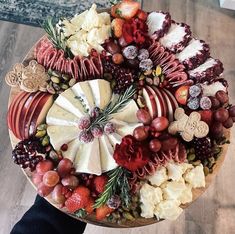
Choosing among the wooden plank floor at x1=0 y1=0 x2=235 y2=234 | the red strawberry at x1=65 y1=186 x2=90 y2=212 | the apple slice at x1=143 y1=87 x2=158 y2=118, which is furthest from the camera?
the wooden plank floor at x1=0 y1=0 x2=235 y2=234

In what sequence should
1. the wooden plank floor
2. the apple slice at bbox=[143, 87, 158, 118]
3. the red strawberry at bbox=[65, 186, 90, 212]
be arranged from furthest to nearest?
the wooden plank floor, the apple slice at bbox=[143, 87, 158, 118], the red strawberry at bbox=[65, 186, 90, 212]

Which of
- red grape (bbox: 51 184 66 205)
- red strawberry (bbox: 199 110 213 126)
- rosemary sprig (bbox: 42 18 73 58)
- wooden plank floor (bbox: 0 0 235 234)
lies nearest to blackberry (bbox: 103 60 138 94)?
rosemary sprig (bbox: 42 18 73 58)

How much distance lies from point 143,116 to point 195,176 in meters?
0.22

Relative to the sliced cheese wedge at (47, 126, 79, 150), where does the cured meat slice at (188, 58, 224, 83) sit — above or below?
above

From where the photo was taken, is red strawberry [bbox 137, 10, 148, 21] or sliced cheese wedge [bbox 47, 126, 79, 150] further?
red strawberry [bbox 137, 10, 148, 21]

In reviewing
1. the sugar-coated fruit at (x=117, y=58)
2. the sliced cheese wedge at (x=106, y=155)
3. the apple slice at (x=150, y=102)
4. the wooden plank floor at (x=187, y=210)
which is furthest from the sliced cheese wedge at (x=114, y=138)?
the wooden plank floor at (x=187, y=210)

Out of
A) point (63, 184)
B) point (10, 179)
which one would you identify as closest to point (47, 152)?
point (63, 184)

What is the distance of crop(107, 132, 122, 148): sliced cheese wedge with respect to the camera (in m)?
1.06

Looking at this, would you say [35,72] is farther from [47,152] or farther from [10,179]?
[10,179]

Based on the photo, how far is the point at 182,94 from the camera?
1110 mm

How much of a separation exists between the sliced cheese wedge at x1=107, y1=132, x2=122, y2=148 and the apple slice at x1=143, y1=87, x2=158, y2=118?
0.38ft

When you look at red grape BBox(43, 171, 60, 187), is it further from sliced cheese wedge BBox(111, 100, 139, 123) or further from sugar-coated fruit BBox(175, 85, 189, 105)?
sugar-coated fruit BBox(175, 85, 189, 105)

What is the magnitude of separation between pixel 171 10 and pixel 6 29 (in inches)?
33.3

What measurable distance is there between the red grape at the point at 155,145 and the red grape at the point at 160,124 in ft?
0.14
